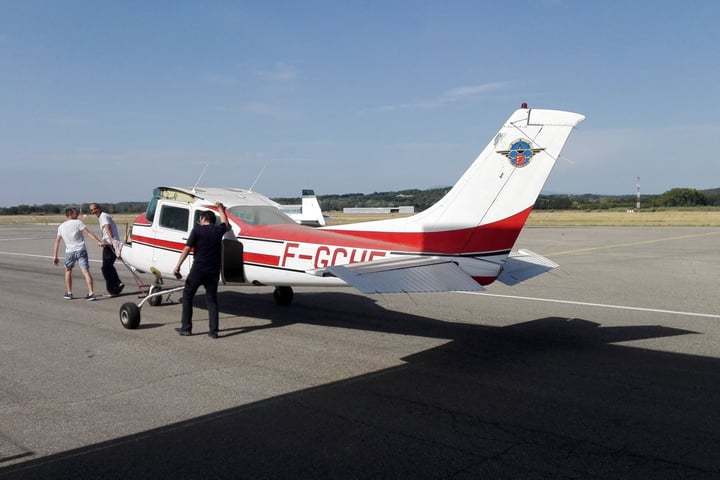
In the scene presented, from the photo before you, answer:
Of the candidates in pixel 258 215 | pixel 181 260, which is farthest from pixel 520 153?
pixel 181 260

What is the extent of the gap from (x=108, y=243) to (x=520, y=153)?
855cm

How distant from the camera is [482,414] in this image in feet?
17.0

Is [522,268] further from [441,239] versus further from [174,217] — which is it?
[174,217]

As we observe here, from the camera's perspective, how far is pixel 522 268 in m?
8.09

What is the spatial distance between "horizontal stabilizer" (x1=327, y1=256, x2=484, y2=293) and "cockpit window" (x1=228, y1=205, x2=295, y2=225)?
2.61 m

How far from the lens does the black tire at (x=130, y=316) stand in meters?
8.73

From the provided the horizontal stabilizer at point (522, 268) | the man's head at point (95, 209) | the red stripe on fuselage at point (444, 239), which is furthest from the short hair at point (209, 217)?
the man's head at point (95, 209)

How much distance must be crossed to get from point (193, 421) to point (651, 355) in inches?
215

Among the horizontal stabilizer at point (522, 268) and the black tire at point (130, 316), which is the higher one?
the horizontal stabilizer at point (522, 268)

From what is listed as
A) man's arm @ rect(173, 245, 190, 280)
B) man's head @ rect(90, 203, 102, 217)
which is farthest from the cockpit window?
man's head @ rect(90, 203, 102, 217)

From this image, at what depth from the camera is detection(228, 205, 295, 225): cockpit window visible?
891cm

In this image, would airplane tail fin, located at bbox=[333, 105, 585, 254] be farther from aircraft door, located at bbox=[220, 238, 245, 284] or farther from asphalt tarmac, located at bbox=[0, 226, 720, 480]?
aircraft door, located at bbox=[220, 238, 245, 284]

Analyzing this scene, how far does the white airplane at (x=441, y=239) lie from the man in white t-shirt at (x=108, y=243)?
3324 millimetres

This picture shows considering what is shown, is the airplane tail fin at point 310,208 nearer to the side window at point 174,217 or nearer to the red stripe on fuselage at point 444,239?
the side window at point 174,217
